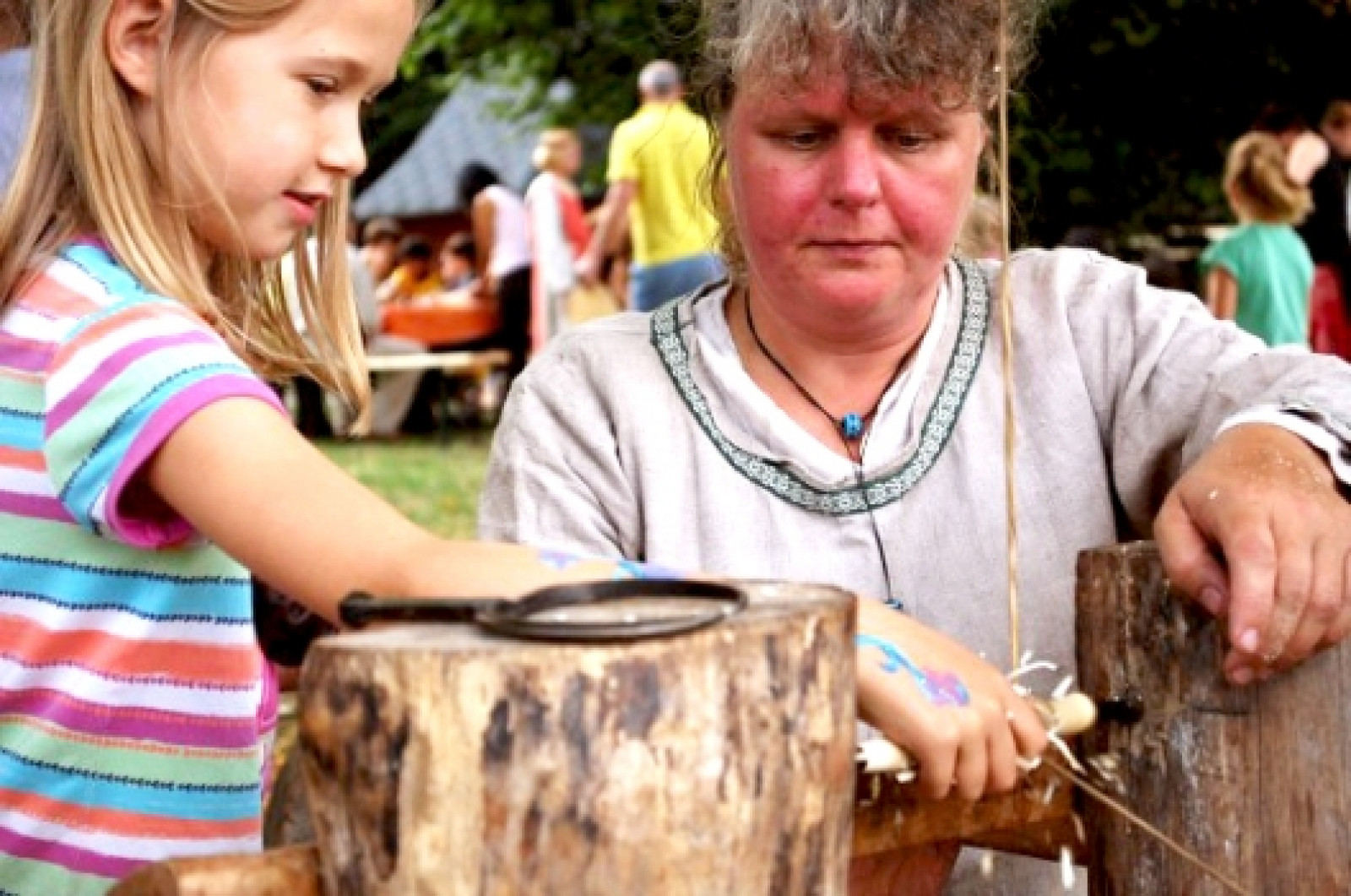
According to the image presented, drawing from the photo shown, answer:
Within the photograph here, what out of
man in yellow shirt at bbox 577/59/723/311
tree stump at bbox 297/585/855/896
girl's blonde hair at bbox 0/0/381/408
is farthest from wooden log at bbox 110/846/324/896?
man in yellow shirt at bbox 577/59/723/311

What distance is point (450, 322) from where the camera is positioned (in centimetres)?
1370

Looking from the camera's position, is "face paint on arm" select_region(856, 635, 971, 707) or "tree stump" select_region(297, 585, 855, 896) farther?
"face paint on arm" select_region(856, 635, 971, 707)

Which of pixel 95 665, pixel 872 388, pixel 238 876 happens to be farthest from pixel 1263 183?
pixel 238 876

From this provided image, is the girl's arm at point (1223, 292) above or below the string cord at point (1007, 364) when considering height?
above

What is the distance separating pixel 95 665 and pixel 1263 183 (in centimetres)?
683

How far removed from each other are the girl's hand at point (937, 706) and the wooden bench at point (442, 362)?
35.2ft

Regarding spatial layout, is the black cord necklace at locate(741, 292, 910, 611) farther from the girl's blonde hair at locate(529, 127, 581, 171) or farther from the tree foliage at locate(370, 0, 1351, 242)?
the girl's blonde hair at locate(529, 127, 581, 171)

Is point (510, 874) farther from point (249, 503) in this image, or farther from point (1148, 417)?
point (1148, 417)

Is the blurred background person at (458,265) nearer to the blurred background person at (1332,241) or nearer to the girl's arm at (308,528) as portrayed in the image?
the blurred background person at (1332,241)

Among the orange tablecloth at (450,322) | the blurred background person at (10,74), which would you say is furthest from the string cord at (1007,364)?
the orange tablecloth at (450,322)

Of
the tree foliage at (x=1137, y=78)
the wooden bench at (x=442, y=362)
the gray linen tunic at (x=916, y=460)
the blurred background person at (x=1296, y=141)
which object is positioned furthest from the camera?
the wooden bench at (x=442, y=362)

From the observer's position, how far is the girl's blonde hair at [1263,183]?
789cm

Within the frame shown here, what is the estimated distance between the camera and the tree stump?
122 cm

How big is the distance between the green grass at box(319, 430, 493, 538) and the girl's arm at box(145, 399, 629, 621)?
6.21 meters
